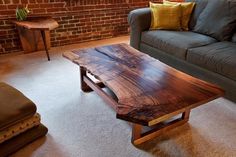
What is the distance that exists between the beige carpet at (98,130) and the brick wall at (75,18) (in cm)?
97

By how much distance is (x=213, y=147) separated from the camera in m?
1.59

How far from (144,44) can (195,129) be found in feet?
5.01

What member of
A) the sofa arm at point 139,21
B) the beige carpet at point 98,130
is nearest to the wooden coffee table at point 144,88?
the beige carpet at point 98,130

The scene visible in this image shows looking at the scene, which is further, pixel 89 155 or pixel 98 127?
pixel 98 127

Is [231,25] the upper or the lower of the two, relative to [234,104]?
upper

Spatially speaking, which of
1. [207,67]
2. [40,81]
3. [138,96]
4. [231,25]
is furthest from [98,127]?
[231,25]

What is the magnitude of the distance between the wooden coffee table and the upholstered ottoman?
565 millimetres

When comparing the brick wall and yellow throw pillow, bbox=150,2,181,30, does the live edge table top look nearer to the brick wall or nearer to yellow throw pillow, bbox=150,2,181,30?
yellow throw pillow, bbox=150,2,181,30

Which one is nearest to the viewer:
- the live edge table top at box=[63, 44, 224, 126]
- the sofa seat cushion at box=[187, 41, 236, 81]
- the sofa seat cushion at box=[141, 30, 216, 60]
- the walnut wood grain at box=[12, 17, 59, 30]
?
the live edge table top at box=[63, 44, 224, 126]

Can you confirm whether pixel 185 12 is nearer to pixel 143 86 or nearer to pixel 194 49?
pixel 194 49

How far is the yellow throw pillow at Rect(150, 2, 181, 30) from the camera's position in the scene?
113 inches

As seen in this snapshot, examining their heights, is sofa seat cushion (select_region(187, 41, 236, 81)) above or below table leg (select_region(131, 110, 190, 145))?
above

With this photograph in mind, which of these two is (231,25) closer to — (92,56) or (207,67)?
(207,67)

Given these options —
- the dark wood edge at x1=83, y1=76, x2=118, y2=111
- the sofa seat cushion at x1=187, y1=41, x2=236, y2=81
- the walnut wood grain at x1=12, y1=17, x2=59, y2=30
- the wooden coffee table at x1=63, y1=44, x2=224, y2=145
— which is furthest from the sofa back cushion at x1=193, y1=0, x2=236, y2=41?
the walnut wood grain at x1=12, y1=17, x2=59, y2=30
